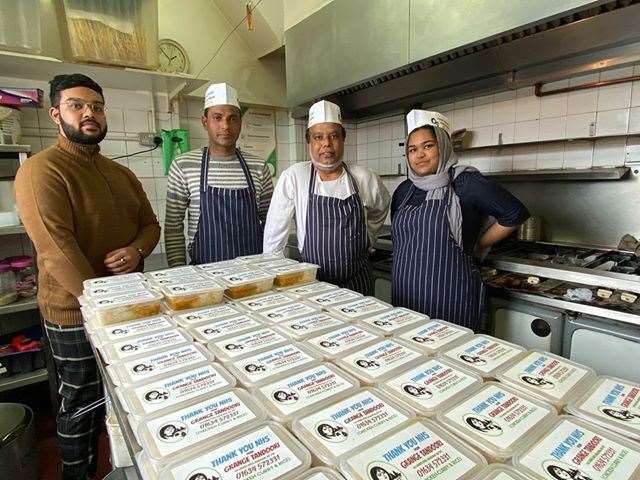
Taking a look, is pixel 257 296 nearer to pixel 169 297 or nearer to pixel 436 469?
pixel 169 297

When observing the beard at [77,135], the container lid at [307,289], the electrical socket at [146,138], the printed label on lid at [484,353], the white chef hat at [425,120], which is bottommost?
the printed label on lid at [484,353]

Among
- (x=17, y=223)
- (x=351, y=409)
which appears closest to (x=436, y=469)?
(x=351, y=409)

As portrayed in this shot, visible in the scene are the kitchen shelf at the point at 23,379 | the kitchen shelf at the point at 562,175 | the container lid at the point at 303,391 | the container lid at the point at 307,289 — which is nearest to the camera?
the container lid at the point at 303,391

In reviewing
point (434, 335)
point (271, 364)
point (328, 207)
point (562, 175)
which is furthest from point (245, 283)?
point (562, 175)

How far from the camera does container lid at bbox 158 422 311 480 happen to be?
1.33 feet

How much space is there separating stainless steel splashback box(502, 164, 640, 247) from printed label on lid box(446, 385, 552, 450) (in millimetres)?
1647

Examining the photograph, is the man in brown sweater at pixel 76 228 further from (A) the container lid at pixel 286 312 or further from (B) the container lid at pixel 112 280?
(A) the container lid at pixel 286 312

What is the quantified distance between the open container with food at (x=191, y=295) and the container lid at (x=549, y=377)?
67 centimetres

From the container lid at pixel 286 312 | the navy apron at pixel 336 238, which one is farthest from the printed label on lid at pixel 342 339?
the navy apron at pixel 336 238

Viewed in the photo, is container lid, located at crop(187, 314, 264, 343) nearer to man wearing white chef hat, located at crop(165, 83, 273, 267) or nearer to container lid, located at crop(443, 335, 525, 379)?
container lid, located at crop(443, 335, 525, 379)

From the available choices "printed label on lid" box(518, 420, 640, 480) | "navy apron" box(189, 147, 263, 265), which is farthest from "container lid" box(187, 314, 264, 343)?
"navy apron" box(189, 147, 263, 265)

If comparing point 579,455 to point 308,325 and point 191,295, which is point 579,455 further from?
point 191,295

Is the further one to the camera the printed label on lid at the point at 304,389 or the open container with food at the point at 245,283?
the open container with food at the point at 245,283

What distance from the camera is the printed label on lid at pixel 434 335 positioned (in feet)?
2.31
